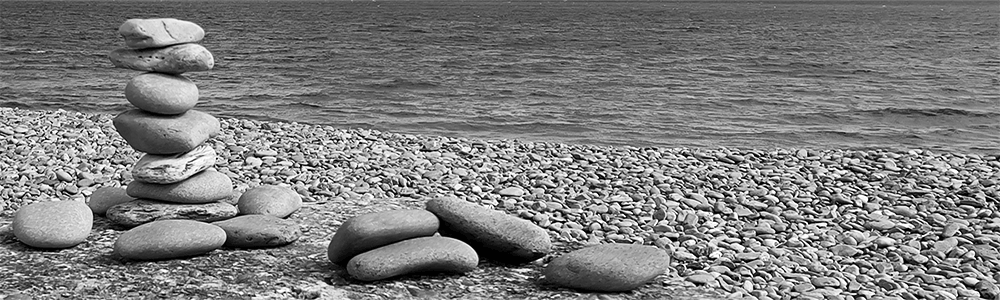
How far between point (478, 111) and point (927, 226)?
1155 centimetres

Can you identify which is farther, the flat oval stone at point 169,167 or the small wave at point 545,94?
the small wave at point 545,94

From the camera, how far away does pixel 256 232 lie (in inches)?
248

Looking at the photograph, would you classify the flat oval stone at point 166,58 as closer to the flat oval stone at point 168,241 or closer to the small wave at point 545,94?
the flat oval stone at point 168,241

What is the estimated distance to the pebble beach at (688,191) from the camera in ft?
21.5

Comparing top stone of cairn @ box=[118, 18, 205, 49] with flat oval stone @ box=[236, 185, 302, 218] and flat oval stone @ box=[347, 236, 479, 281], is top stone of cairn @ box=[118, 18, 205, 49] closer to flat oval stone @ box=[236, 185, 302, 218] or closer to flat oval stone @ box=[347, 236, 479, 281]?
flat oval stone @ box=[236, 185, 302, 218]

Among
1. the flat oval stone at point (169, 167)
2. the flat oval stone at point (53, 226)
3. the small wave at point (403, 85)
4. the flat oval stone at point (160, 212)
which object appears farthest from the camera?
the small wave at point (403, 85)

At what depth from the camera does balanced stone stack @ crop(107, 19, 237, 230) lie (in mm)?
6422

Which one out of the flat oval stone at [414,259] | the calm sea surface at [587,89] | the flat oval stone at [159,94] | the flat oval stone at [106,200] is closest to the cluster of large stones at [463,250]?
the flat oval stone at [414,259]

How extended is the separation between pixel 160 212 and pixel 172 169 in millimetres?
352

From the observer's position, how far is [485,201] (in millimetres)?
8375

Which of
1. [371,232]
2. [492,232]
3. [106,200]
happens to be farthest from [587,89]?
[371,232]

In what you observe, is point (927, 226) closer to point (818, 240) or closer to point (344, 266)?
point (818, 240)

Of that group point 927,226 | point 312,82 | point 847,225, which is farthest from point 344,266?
point 312,82

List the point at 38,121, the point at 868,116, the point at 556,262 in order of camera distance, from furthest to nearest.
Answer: the point at 868,116
the point at 38,121
the point at 556,262
